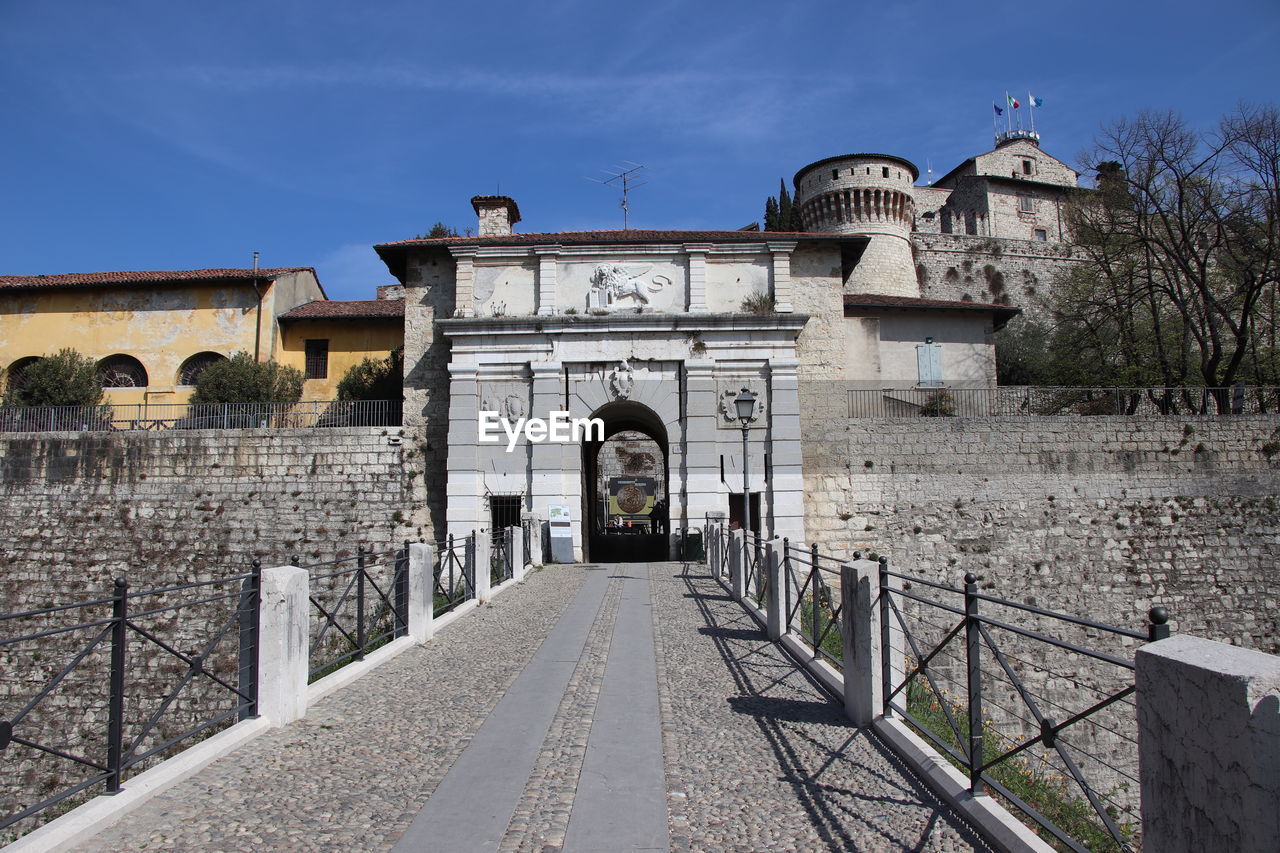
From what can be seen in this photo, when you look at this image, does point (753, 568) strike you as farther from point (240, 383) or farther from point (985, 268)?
point (985, 268)

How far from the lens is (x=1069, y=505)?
2142 cm

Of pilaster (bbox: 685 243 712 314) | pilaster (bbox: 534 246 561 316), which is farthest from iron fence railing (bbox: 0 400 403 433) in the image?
pilaster (bbox: 685 243 712 314)

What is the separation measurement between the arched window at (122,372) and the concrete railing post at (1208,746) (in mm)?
28655

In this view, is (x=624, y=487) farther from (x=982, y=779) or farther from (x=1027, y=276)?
(x=982, y=779)

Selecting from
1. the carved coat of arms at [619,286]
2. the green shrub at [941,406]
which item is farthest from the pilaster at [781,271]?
Result: the green shrub at [941,406]

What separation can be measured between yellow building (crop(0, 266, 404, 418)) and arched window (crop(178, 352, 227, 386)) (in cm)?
3

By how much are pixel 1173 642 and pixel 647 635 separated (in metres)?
7.50

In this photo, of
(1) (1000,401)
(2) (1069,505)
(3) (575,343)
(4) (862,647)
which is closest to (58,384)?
(3) (575,343)

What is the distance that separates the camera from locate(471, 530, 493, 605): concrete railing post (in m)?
13.2

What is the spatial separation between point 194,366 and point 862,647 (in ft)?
82.8

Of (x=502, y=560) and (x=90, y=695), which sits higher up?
(x=502, y=560)

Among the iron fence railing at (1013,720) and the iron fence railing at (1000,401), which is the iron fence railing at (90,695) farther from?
the iron fence railing at (1000,401)

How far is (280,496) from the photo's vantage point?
21.8m

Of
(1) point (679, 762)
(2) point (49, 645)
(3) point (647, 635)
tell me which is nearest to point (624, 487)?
(2) point (49, 645)
